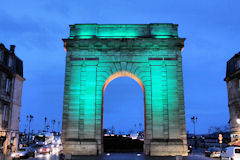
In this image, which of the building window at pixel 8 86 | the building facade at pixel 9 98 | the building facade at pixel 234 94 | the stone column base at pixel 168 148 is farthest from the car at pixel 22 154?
the building facade at pixel 234 94

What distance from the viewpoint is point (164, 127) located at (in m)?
29.8

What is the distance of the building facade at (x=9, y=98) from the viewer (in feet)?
115

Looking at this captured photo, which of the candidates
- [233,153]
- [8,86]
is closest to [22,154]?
[8,86]

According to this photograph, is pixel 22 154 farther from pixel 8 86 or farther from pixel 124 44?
pixel 124 44

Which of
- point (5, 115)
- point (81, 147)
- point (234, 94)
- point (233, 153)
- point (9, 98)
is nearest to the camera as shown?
point (233, 153)

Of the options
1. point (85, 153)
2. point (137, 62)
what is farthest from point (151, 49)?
point (85, 153)

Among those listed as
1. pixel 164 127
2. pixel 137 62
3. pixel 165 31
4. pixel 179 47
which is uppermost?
pixel 165 31

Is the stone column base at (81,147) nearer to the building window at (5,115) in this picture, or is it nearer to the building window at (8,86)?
the building window at (5,115)

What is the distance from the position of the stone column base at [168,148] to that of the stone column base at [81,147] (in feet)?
21.2

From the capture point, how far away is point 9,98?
37.5 meters

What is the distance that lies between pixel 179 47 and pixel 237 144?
1533cm

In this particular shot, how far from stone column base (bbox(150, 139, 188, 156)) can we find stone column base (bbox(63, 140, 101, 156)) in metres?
6.46

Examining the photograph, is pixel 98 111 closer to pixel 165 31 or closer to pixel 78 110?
pixel 78 110

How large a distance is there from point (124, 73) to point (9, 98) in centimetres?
1822
